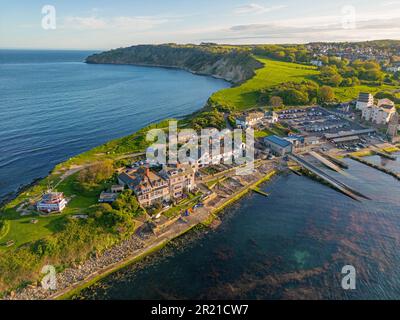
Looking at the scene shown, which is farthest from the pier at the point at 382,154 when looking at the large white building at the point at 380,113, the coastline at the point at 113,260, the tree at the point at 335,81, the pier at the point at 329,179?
the tree at the point at 335,81

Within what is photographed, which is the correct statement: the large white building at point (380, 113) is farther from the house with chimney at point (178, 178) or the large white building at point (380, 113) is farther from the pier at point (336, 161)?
the house with chimney at point (178, 178)

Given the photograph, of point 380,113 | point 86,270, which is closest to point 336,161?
point 380,113

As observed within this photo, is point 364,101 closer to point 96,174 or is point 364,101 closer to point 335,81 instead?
point 335,81

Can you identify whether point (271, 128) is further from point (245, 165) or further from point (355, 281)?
point (355, 281)

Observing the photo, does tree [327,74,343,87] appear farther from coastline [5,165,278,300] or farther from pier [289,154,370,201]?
coastline [5,165,278,300]

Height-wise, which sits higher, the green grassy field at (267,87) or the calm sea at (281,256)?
the green grassy field at (267,87)

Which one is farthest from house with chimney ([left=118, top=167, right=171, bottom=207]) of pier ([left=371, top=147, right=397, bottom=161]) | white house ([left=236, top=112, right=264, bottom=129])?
pier ([left=371, top=147, right=397, bottom=161])
